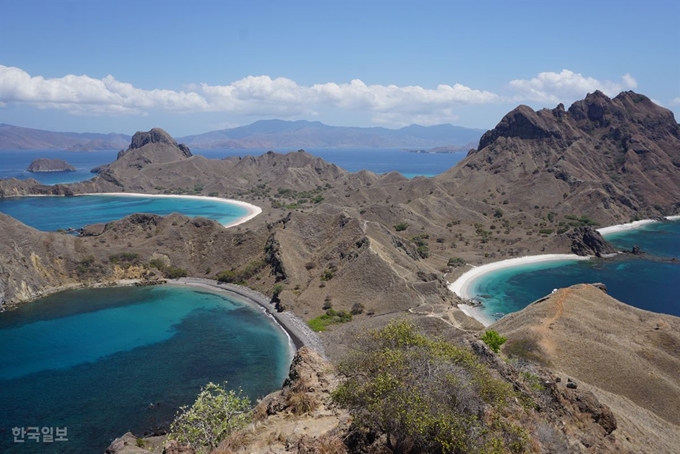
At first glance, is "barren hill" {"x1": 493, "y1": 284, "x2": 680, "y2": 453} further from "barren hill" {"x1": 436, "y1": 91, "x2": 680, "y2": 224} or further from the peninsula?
"barren hill" {"x1": 436, "y1": 91, "x2": 680, "y2": 224}

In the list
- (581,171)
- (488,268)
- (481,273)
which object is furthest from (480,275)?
(581,171)

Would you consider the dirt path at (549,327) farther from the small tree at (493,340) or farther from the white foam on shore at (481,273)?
the white foam on shore at (481,273)

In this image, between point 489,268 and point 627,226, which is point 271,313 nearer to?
point 489,268

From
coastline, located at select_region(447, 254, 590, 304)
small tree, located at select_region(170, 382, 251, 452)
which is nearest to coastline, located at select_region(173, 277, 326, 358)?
small tree, located at select_region(170, 382, 251, 452)

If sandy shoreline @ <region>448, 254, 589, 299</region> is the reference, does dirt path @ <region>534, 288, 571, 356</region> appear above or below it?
above

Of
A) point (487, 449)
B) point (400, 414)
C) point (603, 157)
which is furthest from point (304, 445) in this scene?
point (603, 157)
